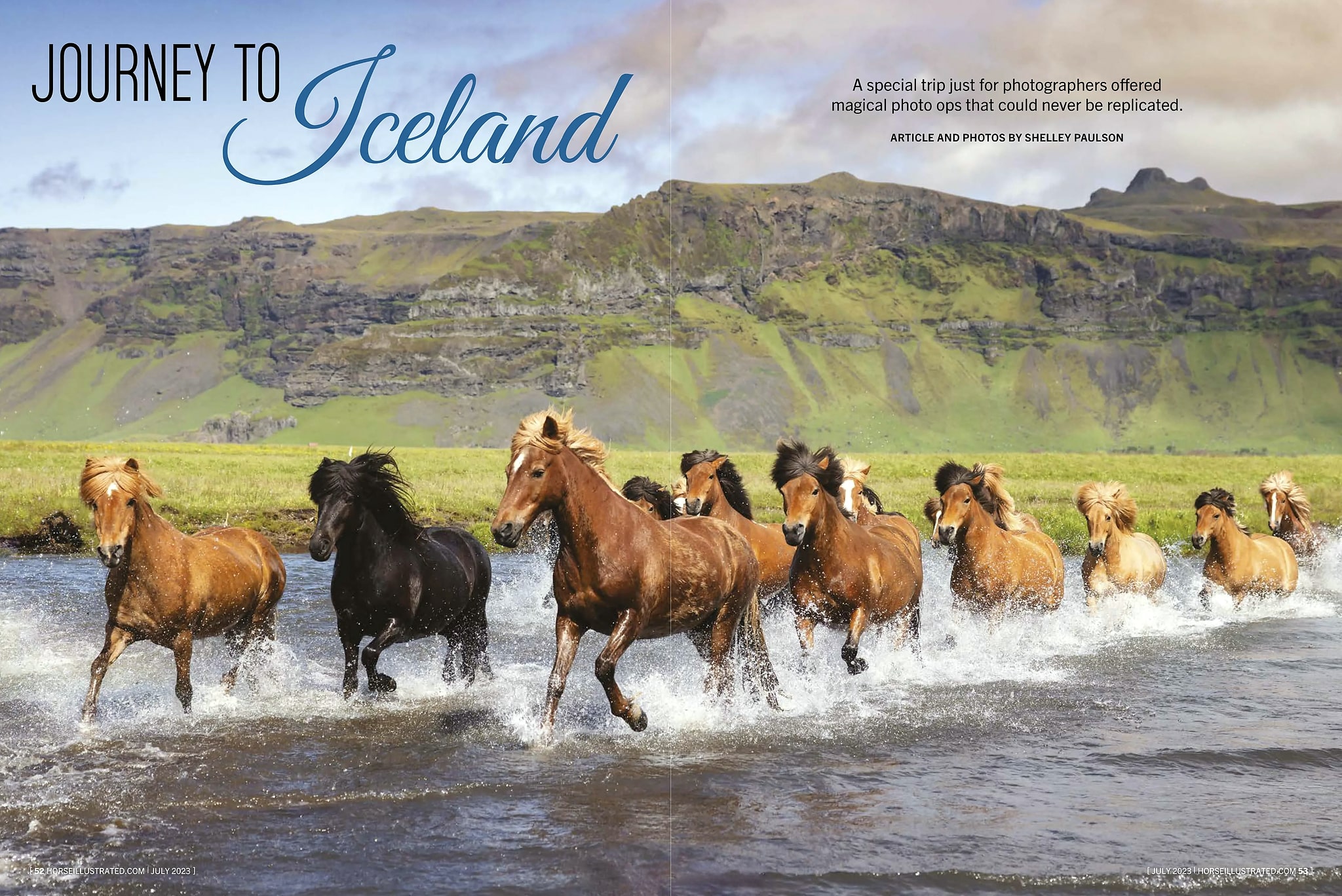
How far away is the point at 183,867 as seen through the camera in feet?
23.3

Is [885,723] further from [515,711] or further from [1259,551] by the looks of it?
[1259,551]

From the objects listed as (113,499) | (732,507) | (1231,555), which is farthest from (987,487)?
(113,499)

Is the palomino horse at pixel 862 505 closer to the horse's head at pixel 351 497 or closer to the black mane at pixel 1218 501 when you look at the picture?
the horse's head at pixel 351 497

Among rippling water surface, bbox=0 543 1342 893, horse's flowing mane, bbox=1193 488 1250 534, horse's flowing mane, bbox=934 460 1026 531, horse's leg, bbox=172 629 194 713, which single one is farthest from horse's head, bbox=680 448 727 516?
horse's flowing mane, bbox=1193 488 1250 534

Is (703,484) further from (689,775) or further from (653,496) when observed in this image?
(689,775)

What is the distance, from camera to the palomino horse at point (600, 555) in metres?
8.93

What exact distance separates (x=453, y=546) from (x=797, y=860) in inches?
240

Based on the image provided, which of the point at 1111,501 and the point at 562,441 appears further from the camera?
the point at 1111,501

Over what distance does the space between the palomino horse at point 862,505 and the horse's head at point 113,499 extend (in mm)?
7546

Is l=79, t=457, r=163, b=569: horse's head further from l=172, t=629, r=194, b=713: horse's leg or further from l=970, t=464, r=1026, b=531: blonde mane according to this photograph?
l=970, t=464, r=1026, b=531: blonde mane

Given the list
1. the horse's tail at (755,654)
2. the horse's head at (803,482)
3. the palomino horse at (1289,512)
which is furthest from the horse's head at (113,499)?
the palomino horse at (1289,512)

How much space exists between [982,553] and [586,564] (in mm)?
7096

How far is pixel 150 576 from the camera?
10.2 meters

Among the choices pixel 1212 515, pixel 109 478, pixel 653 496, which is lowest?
pixel 1212 515
